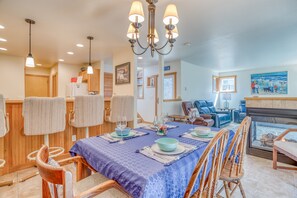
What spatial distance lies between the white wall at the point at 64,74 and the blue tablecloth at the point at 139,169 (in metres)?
5.23

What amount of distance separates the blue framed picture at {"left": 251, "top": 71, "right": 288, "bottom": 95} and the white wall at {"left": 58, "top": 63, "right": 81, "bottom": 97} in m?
7.96

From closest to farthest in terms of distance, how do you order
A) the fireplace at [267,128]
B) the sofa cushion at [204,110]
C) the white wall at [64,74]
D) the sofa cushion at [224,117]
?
the fireplace at [267,128] < the sofa cushion at [224,117] < the sofa cushion at [204,110] < the white wall at [64,74]

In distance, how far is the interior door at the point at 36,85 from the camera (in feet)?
21.0

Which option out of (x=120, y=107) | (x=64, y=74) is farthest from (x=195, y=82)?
(x=64, y=74)

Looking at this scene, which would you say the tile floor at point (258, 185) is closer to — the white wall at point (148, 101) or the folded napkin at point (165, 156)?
the folded napkin at point (165, 156)

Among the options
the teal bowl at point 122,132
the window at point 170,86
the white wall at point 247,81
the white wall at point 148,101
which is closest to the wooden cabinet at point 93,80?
the white wall at point 148,101

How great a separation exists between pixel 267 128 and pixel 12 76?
267 inches

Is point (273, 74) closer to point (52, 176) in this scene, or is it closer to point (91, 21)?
point (91, 21)

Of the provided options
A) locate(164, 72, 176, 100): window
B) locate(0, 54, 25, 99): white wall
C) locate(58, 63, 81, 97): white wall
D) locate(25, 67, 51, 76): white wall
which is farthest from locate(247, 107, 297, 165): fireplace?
locate(25, 67, 51, 76): white wall

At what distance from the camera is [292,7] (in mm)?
2176

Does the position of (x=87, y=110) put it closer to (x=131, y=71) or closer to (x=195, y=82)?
(x=131, y=71)

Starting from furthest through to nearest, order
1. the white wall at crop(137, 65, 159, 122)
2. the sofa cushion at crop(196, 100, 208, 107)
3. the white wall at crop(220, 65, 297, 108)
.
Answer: the white wall at crop(220, 65, 297, 108), the white wall at crop(137, 65, 159, 122), the sofa cushion at crop(196, 100, 208, 107)

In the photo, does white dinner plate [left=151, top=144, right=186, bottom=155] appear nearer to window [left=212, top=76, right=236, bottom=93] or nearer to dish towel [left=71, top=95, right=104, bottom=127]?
dish towel [left=71, top=95, right=104, bottom=127]

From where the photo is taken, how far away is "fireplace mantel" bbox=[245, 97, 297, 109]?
243 centimetres
